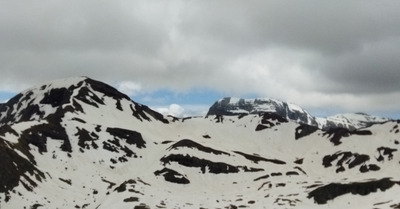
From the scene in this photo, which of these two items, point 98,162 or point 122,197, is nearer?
point 122,197

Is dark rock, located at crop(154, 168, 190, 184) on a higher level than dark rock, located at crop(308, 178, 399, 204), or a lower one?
higher

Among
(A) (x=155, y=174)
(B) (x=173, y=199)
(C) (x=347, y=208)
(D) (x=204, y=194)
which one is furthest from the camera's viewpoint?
(A) (x=155, y=174)

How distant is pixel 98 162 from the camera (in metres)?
193

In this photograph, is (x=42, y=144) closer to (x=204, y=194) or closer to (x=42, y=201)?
(x=42, y=201)

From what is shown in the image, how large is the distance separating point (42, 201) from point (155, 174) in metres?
51.1

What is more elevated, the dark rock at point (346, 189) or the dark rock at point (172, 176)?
the dark rock at point (172, 176)

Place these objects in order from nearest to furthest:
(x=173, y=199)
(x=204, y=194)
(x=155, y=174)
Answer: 1. (x=173, y=199)
2. (x=204, y=194)
3. (x=155, y=174)

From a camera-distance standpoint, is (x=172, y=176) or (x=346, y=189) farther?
(x=172, y=176)

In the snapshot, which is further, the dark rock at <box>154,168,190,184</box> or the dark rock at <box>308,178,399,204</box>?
the dark rock at <box>154,168,190,184</box>

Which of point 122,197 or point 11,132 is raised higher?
point 11,132

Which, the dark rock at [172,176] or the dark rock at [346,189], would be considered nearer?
the dark rock at [346,189]

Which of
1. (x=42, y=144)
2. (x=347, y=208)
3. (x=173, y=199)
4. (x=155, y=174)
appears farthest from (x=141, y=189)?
(x=347, y=208)

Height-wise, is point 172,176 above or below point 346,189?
above

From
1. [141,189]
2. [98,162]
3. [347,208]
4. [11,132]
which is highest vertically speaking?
[11,132]
